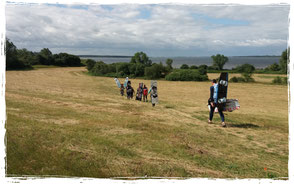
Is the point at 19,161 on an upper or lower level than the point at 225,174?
upper

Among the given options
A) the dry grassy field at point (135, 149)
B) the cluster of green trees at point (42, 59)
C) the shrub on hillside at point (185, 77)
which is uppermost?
the cluster of green trees at point (42, 59)

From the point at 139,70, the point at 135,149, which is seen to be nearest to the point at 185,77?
the point at 139,70

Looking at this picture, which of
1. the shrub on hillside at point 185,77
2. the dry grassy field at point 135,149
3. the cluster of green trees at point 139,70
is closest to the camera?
the dry grassy field at point 135,149

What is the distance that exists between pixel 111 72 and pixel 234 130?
2098 inches

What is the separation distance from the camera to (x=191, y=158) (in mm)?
6836

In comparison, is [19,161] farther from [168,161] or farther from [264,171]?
[264,171]

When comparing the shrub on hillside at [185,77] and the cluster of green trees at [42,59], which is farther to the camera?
the cluster of green trees at [42,59]

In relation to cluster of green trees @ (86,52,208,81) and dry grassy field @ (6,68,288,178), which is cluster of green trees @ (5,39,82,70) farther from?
dry grassy field @ (6,68,288,178)

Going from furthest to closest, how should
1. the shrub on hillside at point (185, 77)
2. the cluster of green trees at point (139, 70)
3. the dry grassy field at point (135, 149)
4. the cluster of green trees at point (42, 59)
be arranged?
the cluster of green trees at point (42, 59) < the shrub on hillside at point (185, 77) < the cluster of green trees at point (139, 70) < the dry grassy field at point (135, 149)

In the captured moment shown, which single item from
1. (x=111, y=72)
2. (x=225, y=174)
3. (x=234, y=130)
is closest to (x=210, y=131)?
(x=234, y=130)

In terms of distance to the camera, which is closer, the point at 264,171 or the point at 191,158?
the point at 264,171

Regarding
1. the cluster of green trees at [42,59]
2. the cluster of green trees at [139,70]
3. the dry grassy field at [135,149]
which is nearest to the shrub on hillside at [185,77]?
the cluster of green trees at [139,70]

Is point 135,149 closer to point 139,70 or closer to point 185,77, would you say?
point 139,70

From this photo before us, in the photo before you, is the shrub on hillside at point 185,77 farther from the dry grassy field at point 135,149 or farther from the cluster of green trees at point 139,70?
the dry grassy field at point 135,149
